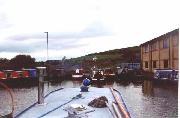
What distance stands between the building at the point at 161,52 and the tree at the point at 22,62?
60.5 feet

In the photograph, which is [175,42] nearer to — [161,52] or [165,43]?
[165,43]

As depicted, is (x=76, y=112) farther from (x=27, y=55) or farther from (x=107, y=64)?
(x=107, y=64)

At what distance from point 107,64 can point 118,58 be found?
6.89m

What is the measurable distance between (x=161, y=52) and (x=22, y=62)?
78.4ft

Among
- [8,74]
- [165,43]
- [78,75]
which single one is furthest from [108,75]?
[8,74]

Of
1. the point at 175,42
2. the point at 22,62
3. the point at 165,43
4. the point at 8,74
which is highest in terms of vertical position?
the point at 165,43

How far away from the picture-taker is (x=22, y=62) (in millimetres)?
58281

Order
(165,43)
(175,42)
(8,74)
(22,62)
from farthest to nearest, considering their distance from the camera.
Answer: (22,62) → (8,74) → (165,43) → (175,42)

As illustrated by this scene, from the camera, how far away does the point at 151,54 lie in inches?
2010

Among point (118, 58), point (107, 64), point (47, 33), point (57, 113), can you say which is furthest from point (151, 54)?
point (57, 113)

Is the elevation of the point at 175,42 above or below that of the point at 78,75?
above

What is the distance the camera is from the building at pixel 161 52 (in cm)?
4017

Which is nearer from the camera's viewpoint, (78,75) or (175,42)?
(175,42)

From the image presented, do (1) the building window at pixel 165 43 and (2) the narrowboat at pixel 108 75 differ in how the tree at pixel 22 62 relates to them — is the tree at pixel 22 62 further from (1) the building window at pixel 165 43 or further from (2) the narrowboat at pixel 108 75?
(1) the building window at pixel 165 43
